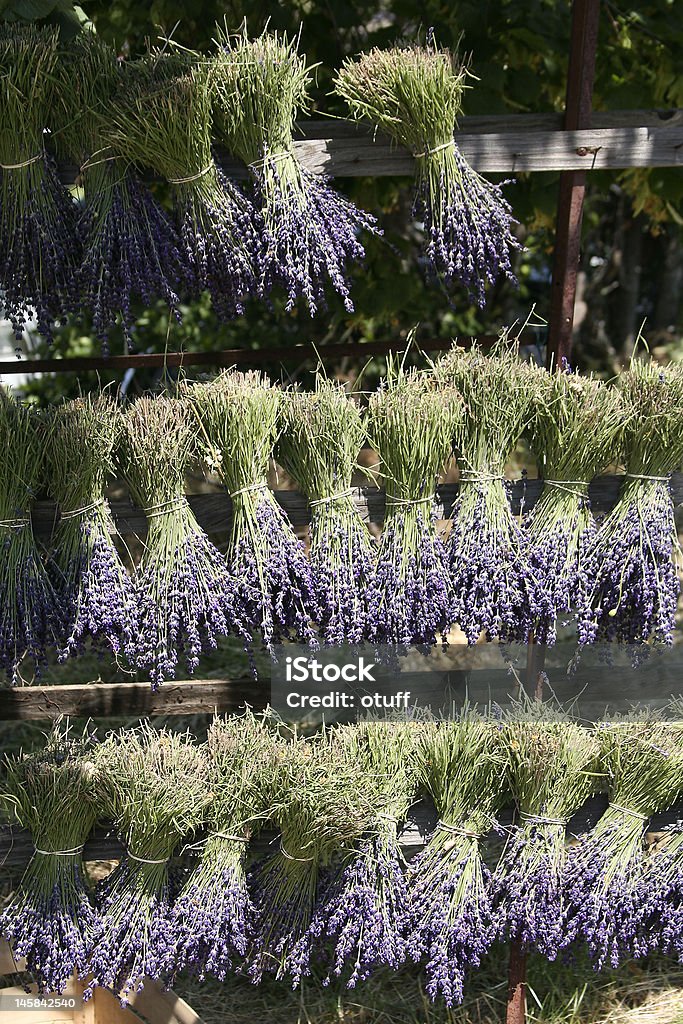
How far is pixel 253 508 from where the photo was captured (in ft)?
6.28

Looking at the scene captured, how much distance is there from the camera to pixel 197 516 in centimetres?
199

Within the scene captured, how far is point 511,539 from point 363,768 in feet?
1.83

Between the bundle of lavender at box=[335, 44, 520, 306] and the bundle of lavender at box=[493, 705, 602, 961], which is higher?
the bundle of lavender at box=[335, 44, 520, 306]

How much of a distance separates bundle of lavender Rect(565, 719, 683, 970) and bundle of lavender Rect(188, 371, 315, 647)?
0.70 m

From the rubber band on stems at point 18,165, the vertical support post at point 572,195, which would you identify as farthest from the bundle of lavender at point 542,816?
the rubber band on stems at point 18,165

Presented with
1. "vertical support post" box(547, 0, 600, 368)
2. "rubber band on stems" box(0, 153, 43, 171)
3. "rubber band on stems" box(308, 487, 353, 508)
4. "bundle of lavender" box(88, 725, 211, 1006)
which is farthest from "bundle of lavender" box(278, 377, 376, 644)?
"rubber band on stems" box(0, 153, 43, 171)

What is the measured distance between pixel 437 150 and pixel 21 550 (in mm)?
1103

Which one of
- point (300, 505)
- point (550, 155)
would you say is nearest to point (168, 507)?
point (300, 505)

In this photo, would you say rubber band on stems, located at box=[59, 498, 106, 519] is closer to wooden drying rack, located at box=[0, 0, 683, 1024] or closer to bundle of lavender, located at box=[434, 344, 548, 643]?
wooden drying rack, located at box=[0, 0, 683, 1024]

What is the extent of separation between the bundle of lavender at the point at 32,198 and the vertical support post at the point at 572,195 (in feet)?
3.27

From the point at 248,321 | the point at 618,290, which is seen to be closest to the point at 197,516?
the point at 248,321

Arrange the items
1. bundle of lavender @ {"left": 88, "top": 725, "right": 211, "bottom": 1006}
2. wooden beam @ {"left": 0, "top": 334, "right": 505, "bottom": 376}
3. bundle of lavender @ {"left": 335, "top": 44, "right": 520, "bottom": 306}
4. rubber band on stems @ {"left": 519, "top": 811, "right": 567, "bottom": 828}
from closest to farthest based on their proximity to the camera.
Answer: bundle of lavender @ {"left": 335, "top": 44, "right": 520, "bottom": 306} < bundle of lavender @ {"left": 88, "top": 725, "right": 211, "bottom": 1006} < rubber band on stems @ {"left": 519, "top": 811, "right": 567, "bottom": 828} < wooden beam @ {"left": 0, "top": 334, "right": 505, "bottom": 376}

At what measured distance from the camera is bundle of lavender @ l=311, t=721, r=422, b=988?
194cm

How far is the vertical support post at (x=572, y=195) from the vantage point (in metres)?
1.97
